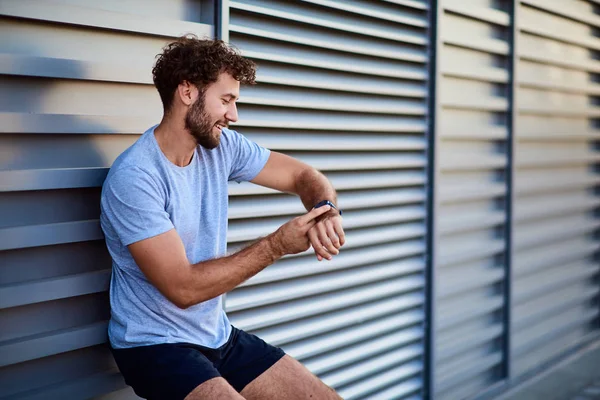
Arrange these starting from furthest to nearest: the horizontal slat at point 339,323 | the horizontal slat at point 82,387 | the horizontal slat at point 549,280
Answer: the horizontal slat at point 549,280
the horizontal slat at point 339,323
the horizontal slat at point 82,387

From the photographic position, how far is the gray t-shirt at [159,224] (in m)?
2.50

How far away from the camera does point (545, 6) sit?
5.60m

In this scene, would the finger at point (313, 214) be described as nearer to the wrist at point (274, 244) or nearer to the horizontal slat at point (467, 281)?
the wrist at point (274, 244)

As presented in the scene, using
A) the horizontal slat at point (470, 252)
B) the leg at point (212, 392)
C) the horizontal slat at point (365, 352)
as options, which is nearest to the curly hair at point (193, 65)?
the leg at point (212, 392)

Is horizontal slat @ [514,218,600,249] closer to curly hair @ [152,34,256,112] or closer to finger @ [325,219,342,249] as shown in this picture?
finger @ [325,219,342,249]

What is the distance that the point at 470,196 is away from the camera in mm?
4973

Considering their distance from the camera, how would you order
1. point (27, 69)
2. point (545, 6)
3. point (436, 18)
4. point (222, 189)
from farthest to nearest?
point (545, 6), point (436, 18), point (222, 189), point (27, 69)

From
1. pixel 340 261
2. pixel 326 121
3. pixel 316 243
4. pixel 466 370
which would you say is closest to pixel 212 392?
pixel 316 243

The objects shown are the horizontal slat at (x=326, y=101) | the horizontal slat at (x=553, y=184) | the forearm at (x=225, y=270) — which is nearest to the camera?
the forearm at (x=225, y=270)

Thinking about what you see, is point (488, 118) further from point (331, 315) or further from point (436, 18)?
point (331, 315)

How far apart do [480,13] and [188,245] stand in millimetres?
3028

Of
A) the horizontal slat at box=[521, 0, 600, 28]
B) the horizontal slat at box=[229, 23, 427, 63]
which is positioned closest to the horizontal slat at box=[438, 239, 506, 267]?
the horizontal slat at box=[229, 23, 427, 63]

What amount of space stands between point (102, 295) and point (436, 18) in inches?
105

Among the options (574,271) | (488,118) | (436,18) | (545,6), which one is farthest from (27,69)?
(574,271)
